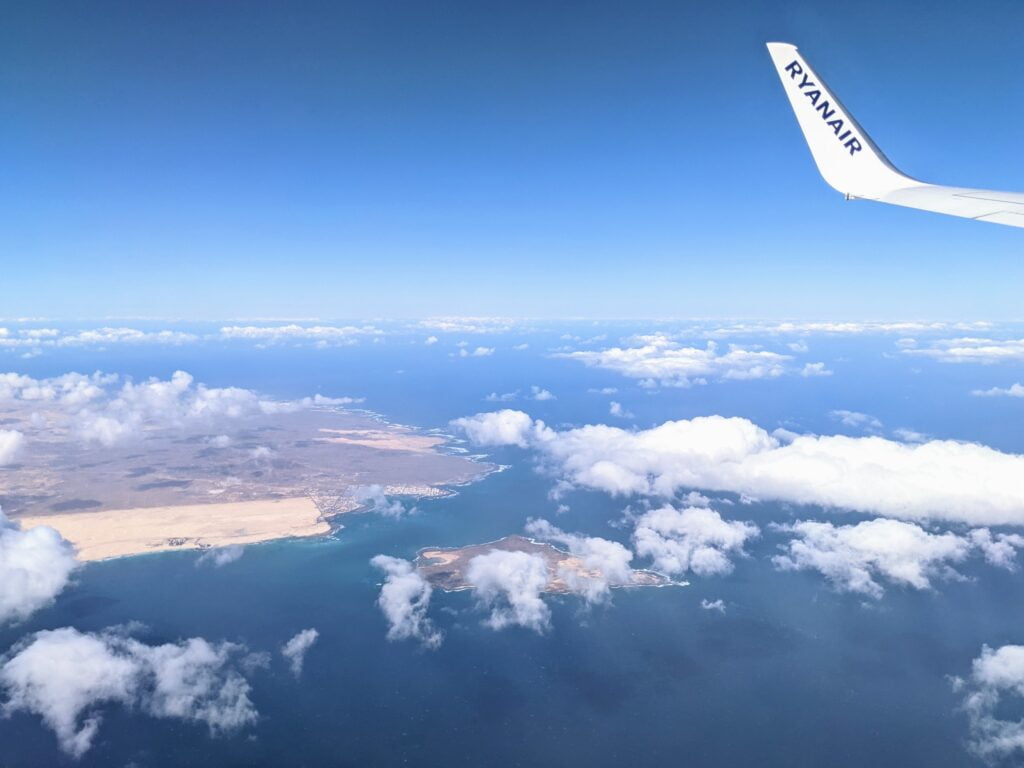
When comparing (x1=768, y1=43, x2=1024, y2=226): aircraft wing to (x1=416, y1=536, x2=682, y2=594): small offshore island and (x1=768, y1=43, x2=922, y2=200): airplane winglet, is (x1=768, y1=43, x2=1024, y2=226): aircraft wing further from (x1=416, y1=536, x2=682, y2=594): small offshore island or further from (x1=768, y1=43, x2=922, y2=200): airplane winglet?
(x1=416, y1=536, x2=682, y2=594): small offshore island

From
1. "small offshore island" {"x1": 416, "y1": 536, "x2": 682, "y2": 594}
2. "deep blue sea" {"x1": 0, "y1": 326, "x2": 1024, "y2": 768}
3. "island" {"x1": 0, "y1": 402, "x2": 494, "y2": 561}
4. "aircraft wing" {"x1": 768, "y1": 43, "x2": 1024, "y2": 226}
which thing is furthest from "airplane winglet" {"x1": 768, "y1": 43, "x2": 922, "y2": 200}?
"island" {"x1": 0, "y1": 402, "x2": 494, "y2": 561}

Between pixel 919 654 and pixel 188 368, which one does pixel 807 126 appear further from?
pixel 188 368

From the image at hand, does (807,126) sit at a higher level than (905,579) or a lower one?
higher

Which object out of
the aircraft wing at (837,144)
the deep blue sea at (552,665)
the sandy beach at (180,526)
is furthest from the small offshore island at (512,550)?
the aircraft wing at (837,144)

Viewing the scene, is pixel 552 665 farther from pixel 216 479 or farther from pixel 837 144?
pixel 216 479

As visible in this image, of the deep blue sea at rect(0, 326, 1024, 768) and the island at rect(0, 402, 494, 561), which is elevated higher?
the island at rect(0, 402, 494, 561)

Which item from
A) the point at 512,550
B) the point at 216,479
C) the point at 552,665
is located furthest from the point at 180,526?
the point at 552,665

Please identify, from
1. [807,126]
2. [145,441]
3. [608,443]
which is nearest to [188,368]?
[145,441]

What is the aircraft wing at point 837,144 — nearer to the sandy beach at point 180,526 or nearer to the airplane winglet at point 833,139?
the airplane winglet at point 833,139
